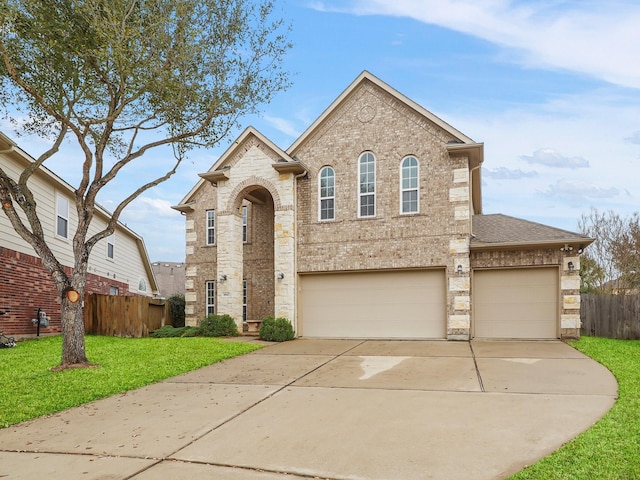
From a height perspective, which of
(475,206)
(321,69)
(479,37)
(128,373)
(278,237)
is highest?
(479,37)

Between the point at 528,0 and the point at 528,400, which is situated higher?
the point at 528,0

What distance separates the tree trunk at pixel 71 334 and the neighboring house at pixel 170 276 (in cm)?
3495

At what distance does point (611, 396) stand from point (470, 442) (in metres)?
3.62

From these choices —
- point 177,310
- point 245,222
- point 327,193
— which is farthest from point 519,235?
point 177,310

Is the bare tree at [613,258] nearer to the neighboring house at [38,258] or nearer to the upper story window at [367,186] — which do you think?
the upper story window at [367,186]

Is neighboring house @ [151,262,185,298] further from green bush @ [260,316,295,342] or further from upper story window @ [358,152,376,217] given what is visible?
upper story window @ [358,152,376,217]

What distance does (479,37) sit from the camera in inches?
564

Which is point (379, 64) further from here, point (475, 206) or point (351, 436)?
point (351, 436)

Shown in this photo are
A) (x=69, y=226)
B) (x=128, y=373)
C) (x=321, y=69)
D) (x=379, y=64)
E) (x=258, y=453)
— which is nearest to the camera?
(x=258, y=453)

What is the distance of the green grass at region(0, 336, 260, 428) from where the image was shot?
8.79 m

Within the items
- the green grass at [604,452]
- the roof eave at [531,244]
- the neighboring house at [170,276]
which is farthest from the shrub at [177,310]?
the neighboring house at [170,276]

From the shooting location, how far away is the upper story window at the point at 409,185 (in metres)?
17.8

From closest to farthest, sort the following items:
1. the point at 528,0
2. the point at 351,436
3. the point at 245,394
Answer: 1. the point at 351,436
2. the point at 245,394
3. the point at 528,0

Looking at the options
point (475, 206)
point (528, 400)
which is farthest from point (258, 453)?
point (475, 206)
